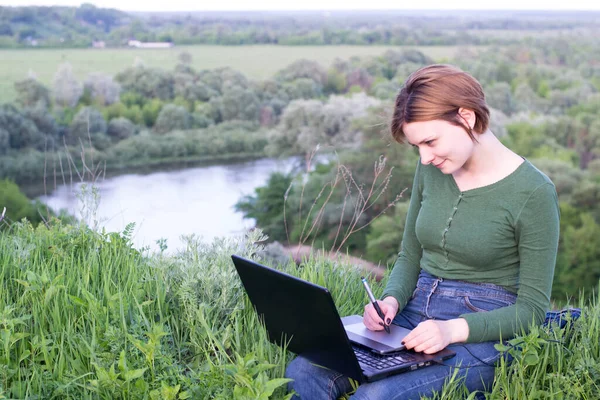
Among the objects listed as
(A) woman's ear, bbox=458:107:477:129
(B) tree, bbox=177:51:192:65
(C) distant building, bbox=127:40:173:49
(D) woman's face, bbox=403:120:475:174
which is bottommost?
(B) tree, bbox=177:51:192:65

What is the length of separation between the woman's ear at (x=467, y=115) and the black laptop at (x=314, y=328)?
0.64m

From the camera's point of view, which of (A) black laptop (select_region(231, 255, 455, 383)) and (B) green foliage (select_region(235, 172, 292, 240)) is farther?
(B) green foliage (select_region(235, 172, 292, 240))

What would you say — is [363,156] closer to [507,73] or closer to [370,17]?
[507,73]

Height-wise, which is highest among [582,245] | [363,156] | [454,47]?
[454,47]

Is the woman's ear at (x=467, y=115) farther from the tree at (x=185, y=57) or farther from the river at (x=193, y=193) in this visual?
the tree at (x=185, y=57)

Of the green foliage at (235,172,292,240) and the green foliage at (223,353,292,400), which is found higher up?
the green foliage at (223,353,292,400)

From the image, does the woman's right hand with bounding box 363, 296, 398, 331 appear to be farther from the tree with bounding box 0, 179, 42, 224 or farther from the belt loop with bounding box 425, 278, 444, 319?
the tree with bounding box 0, 179, 42, 224

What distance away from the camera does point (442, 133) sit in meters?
1.96

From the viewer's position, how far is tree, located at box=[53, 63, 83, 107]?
30984mm

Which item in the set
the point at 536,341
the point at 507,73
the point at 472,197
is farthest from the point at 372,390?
the point at 507,73

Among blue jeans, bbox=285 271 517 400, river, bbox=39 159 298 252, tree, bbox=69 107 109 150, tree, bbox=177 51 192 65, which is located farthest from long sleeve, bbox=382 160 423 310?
tree, bbox=177 51 192 65

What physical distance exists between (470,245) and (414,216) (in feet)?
0.98

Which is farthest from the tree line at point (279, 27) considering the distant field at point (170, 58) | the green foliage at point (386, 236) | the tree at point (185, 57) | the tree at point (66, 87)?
the green foliage at point (386, 236)

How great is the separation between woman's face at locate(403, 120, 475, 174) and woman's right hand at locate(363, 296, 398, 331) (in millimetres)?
452
